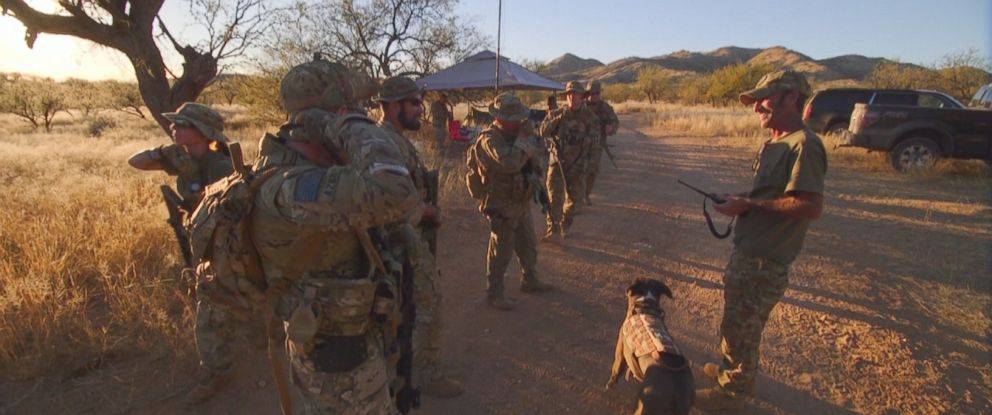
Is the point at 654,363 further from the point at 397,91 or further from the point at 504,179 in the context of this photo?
the point at 504,179

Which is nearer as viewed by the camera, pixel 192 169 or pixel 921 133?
pixel 192 169

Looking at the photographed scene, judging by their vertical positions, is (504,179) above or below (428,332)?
above

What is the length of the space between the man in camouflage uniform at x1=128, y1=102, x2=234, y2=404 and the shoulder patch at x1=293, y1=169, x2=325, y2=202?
1.75 metres

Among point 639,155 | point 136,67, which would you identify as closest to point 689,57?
point 639,155

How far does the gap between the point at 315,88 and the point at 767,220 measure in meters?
2.33

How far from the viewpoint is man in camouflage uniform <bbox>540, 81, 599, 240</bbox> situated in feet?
19.6

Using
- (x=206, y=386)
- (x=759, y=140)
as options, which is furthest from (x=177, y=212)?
(x=759, y=140)

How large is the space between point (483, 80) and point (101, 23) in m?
7.28

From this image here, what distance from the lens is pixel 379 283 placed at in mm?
1619

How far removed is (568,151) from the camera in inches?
237

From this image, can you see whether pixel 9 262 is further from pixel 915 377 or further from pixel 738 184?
pixel 738 184

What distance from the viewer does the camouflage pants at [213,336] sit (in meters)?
2.68

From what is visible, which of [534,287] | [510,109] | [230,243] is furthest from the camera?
[534,287]

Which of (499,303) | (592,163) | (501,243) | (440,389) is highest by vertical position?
(592,163)
